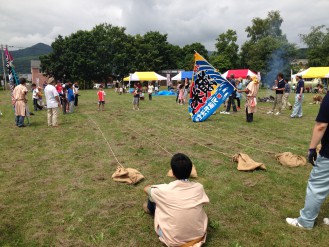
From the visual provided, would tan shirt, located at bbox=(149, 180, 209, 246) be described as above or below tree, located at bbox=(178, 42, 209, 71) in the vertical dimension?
below

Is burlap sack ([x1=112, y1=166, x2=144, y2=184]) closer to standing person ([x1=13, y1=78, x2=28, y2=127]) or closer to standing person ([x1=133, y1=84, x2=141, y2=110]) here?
standing person ([x1=13, y1=78, x2=28, y2=127])

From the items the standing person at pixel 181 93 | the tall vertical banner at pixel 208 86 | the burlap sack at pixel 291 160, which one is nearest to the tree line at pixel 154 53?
the standing person at pixel 181 93

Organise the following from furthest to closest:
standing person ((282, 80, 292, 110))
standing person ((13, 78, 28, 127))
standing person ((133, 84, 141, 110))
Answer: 1. standing person ((133, 84, 141, 110))
2. standing person ((282, 80, 292, 110))
3. standing person ((13, 78, 28, 127))

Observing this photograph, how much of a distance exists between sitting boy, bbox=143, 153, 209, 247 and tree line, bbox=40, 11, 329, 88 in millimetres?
53145

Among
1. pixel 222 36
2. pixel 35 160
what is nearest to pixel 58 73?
pixel 222 36

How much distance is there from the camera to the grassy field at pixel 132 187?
12.3ft

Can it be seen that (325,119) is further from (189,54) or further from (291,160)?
(189,54)

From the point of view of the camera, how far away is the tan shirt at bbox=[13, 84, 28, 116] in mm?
11094

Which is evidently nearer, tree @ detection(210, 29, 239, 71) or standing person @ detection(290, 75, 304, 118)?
standing person @ detection(290, 75, 304, 118)

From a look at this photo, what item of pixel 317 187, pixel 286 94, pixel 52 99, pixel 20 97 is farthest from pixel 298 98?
pixel 20 97

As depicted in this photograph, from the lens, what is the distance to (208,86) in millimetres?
11258

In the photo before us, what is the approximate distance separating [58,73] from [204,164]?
2092 inches

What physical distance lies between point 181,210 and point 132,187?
226 cm

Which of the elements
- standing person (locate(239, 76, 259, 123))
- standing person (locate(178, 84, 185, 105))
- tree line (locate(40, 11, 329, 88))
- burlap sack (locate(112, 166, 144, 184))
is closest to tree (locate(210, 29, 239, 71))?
tree line (locate(40, 11, 329, 88))
